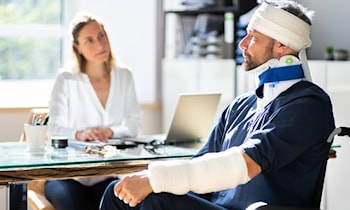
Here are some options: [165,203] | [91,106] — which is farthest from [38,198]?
[165,203]

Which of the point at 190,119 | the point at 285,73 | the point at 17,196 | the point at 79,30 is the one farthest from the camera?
the point at 79,30

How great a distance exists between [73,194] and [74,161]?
65cm

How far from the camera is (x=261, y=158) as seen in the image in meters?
2.32

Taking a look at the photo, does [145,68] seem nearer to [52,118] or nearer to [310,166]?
[52,118]

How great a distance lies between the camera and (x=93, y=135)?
3240mm

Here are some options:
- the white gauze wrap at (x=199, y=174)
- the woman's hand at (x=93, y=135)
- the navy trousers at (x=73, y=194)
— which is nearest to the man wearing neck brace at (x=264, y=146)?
the white gauze wrap at (x=199, y=174)

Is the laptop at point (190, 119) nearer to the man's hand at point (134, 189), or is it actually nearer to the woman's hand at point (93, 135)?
the woman's hand at point (93, 135)

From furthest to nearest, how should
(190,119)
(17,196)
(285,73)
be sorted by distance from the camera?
(190,119)
(17,196)
(285,73)

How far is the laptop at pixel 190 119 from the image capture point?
10.4 feet

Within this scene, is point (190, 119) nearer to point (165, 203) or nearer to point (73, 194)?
point (73, 194)

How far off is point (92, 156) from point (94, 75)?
94cm

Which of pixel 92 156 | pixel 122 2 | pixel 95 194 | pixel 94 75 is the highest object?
pixel 122 2

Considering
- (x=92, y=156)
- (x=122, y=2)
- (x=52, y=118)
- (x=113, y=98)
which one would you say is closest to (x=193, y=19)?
(x=122, y=2)

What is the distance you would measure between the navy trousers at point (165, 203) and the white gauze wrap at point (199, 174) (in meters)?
0.07
